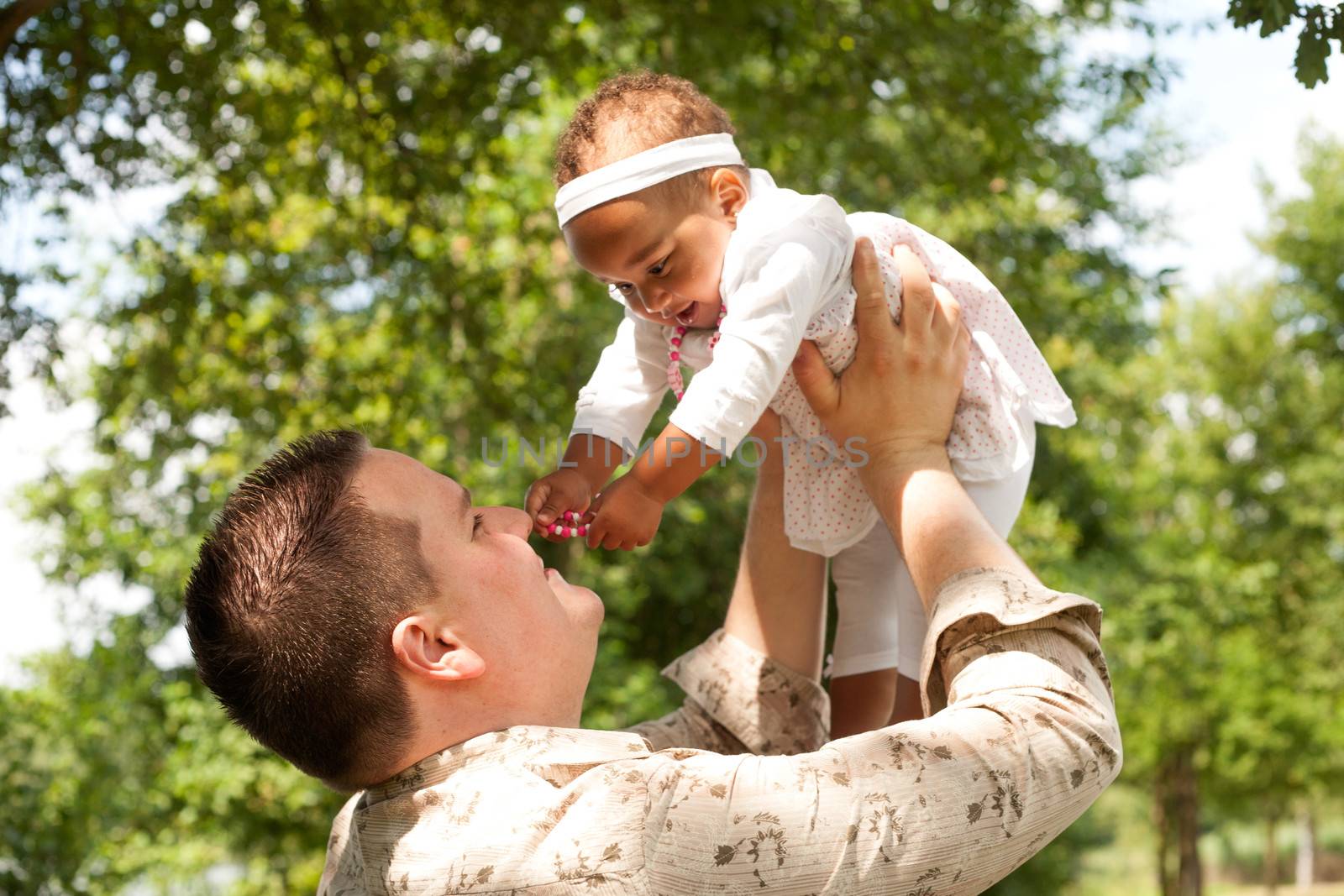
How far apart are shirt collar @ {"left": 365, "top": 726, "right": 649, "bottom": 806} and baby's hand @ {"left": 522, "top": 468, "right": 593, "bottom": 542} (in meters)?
0.51

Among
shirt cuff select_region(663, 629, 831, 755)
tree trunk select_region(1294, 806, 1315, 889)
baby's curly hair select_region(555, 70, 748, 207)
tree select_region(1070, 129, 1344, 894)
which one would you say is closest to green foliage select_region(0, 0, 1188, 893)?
baby's curly hair select_region(555, 70, 748, 207)

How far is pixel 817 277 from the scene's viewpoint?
77.8 inches

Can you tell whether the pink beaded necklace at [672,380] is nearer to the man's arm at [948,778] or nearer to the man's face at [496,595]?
the man's face at [496,595]

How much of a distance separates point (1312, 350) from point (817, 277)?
24137mm

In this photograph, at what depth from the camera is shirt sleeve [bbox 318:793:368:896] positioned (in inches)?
62.0

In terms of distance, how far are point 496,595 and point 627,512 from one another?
42cm

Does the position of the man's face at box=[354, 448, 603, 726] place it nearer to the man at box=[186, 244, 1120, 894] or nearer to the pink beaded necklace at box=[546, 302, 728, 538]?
the man at box=[186, 244, 1120, 894]

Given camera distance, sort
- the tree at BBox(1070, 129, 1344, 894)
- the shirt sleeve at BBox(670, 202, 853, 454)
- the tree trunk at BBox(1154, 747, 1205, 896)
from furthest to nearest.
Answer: the tree trunk at BBox(1154, 747, 1205, 896) → the tree at BBox(1070, 129, 1344, 894) → the shirt sleeve at BBox(670, 202, 853, 454)

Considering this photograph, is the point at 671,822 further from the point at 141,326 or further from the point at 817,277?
the point at 141,326

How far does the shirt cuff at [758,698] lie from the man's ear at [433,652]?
0.67 m

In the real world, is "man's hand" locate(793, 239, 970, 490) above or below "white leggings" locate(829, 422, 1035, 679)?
above

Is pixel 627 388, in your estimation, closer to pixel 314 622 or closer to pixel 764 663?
pixel 764 663

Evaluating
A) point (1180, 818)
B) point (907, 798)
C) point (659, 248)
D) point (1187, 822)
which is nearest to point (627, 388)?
point (659, 248)

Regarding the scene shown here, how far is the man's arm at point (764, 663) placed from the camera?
83.4 inches
